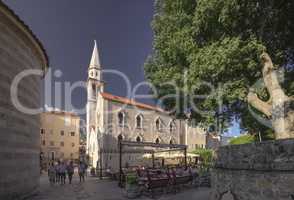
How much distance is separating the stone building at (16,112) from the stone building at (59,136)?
171 feet

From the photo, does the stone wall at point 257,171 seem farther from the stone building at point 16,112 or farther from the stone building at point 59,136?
the stone building at point 59,136

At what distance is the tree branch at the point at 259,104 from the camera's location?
1155 cm

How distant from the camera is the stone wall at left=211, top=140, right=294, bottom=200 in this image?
8.06 m

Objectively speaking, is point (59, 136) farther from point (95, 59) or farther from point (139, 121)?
point (139, 121)

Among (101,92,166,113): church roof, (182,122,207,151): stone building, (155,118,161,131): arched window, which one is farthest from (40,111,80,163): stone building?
(182,122,207,151): stone building

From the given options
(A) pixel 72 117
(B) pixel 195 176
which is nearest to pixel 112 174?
(B) pixel 195 176

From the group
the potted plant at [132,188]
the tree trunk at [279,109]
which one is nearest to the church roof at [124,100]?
the potted plant at [132,188]

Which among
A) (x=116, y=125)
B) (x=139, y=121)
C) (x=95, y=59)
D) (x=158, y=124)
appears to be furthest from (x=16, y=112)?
(x=95, y=59)

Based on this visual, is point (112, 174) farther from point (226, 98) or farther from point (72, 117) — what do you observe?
point (72, 117)

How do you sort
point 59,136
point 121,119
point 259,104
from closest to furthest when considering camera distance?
point 259,104 < point 121,119 < point 59,136

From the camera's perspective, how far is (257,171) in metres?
8.89

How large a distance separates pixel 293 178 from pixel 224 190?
9.83 ft

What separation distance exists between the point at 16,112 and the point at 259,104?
1031 centimetres

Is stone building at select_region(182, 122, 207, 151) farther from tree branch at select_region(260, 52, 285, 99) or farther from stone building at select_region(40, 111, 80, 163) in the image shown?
tree branch at select_region(260, 52, 285, 99)
